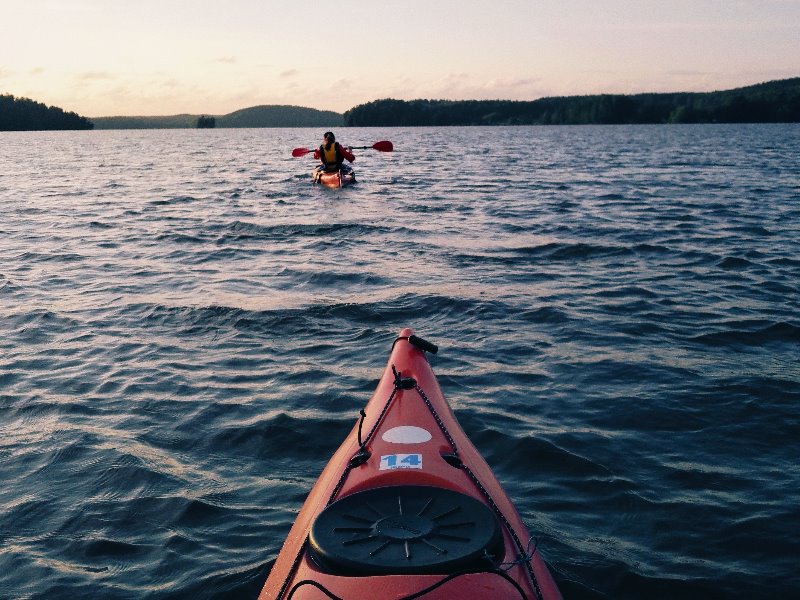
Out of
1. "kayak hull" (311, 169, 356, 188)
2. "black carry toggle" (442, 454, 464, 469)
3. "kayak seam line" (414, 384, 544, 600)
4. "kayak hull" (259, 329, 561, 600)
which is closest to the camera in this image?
"kayak hull" (259, 329, 561, 600)

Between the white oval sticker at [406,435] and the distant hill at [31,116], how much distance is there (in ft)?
494

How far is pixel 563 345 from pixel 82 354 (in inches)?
194

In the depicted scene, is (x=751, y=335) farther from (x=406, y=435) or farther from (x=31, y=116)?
(x=31, y=116)

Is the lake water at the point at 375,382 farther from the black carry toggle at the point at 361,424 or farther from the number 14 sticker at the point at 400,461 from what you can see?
the number 14 sticker at the point at 400,461

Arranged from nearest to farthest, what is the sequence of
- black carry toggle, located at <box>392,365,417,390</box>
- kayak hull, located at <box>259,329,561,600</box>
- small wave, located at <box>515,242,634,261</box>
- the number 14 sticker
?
kayak hull, located at <box>259,329,561,600</box>
the number 14 sticker
black carry toggle, located at <box>392,365,417,390</box>
small wave, located at <box>515,242,634,261</box>

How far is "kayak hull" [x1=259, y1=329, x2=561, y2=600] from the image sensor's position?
8.45 ft

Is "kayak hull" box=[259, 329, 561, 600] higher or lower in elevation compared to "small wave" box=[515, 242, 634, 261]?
higher

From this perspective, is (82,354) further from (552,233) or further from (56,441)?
(552,233)

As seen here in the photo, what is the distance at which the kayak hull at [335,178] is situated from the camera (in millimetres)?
21609

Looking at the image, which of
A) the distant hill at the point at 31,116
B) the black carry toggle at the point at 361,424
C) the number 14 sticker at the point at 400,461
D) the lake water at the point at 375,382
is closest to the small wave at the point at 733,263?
the lake water at the point at 375,382

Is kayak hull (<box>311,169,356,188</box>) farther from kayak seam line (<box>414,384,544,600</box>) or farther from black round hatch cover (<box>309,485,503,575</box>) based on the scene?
black round hatch cover (<box>309,485,503,575</box>)

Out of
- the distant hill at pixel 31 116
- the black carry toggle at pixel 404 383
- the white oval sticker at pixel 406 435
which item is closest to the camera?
the white oval sticker at pixel 406 435

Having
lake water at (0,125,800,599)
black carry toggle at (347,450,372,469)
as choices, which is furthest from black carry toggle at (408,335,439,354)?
black carry toggle at (347,450,372,469)

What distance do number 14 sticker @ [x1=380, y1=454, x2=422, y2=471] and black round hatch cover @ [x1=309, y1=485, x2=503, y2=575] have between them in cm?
32
